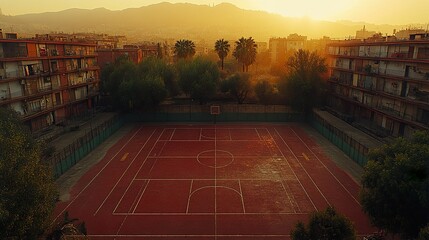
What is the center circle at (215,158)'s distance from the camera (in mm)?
32438

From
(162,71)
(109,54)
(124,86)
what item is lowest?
(124,86)

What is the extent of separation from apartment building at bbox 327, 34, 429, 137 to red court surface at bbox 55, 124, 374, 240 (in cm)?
963

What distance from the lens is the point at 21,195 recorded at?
13.6m

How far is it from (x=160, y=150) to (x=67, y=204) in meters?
13.9

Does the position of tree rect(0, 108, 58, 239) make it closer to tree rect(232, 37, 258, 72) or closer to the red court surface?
the red court surface

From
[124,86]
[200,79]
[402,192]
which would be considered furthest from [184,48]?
[402,192]

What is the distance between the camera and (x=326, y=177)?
29375 millimetres

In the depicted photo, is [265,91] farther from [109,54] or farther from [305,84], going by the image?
[109,54]

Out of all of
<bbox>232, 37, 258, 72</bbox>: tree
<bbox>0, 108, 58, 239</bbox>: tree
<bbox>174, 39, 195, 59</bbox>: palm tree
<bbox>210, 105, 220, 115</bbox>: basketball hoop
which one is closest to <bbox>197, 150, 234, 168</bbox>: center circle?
<bbox>210, 105, 220, 115</bbox>: basketball hoop

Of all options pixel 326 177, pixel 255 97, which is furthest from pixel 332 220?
pixel 255 97

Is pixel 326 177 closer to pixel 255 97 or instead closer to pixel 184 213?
pixel 184 213

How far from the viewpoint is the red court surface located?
70.1ft

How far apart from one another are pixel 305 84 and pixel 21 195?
4227cm

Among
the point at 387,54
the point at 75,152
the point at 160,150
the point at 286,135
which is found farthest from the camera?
the point at 286,135
